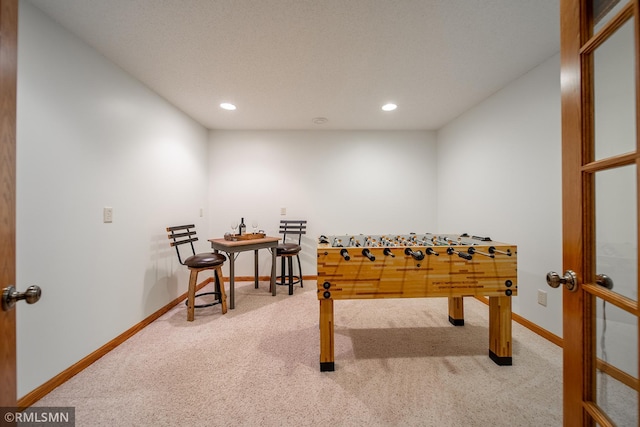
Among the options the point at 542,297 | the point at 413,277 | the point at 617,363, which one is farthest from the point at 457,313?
the point at 617,363

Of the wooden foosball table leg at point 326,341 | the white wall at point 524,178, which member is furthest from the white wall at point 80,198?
the white wall at point 524,178

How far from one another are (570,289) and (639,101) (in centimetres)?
56

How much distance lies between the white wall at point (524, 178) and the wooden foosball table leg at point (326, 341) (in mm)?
1944

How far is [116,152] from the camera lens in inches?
80.1

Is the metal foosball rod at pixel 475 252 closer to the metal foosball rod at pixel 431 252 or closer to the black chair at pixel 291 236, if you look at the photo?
the metal foosball rod at pixel 431 252

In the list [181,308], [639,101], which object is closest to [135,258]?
[181,308]

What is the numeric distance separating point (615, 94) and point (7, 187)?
5.87ft

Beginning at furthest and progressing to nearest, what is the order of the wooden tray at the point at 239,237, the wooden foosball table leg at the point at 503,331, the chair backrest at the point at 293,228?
the chair backrest at the point at 293,228 → the wooden tray at the point at 239,237 → the wooden foosball table leg at the point at 503,331

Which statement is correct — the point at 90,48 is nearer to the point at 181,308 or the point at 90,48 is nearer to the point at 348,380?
the point at 181,308

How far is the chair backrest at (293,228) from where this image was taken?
3.66m

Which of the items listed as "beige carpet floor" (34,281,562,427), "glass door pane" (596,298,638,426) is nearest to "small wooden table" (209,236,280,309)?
"beige carpet floor" (34,281,562,427)

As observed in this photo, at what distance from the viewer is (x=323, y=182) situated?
3793 mm

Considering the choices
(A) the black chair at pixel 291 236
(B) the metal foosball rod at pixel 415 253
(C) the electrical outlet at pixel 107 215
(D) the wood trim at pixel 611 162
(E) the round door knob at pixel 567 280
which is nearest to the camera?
(D) the wood trim at pixel 611 162

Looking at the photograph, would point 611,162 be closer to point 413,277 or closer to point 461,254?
point 461,254
